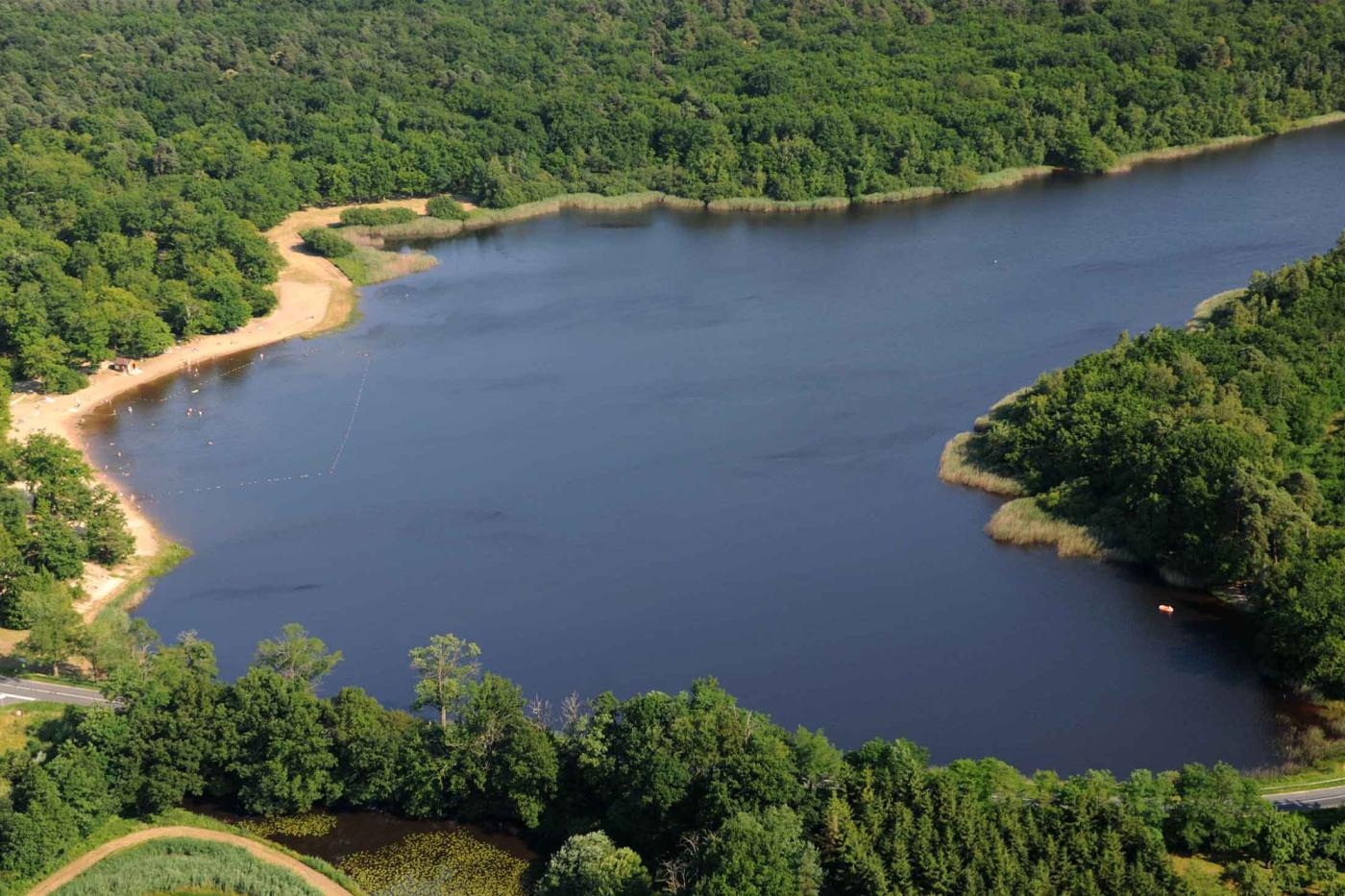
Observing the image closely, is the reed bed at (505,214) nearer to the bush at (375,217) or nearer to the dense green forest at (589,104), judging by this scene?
the bush at (375,217)

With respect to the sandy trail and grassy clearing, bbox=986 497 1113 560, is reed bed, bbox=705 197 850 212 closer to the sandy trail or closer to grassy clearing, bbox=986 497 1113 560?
the sandy trail

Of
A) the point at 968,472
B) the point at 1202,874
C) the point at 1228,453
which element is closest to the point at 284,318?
the point at 968,472

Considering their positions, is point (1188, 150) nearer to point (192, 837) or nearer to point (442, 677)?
point (442, 677)

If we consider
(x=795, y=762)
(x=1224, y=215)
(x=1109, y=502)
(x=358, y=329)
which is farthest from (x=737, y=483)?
(x=1224, y=215)

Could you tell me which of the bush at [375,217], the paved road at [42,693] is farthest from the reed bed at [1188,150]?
the paved road at [42,693]

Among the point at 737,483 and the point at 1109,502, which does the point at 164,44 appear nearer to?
the point at 737,483
